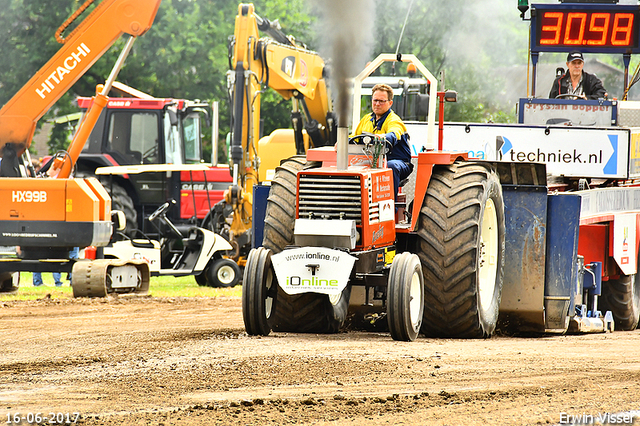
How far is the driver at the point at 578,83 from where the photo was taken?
12.4 meters

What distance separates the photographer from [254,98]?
1631 cm

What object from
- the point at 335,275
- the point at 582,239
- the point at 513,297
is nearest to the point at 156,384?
the point at 335,275

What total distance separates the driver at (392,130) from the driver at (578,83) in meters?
4.38

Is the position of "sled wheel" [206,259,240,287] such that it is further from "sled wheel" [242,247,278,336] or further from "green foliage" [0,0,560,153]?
"green foliage" [0,0,560,153]


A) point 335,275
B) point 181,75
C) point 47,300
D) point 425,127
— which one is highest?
point 181,75

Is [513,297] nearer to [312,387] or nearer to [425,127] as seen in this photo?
[425,127]

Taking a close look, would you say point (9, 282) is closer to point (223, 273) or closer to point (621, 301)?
point (223, 273)

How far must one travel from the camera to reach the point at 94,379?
21.3 ft

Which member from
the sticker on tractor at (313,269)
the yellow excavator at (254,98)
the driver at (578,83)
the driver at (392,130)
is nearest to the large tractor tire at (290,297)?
the sticker on tractor at (313,269)

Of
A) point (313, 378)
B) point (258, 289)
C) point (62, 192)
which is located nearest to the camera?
point (313, 378)

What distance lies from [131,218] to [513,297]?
9874 millimetres

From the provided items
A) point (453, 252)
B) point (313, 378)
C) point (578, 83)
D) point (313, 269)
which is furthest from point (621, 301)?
point (313, 378)

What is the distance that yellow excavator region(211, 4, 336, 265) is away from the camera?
53.1 ft

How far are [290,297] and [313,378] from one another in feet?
6.56
